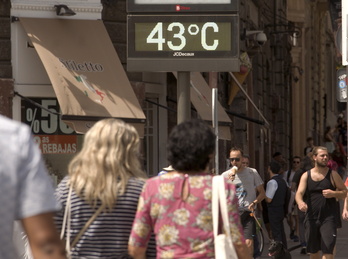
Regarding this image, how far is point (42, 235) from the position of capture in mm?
3777

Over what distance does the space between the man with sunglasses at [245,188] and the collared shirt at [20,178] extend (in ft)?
36.9

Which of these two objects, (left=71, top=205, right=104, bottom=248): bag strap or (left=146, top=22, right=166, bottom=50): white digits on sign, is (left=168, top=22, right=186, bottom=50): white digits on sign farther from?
(left=71, top=205, right=104, bottom=248): bag strap

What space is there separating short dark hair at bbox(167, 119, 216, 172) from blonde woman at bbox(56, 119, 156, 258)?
28 cm

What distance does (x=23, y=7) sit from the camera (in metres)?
17.3

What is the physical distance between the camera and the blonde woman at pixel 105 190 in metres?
6.16

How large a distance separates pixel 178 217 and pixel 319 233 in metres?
8.38

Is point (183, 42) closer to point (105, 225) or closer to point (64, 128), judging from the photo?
point (64, 128)

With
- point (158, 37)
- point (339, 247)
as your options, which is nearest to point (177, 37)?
point (158, 37)

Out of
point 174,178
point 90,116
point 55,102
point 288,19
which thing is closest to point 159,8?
point 90,116

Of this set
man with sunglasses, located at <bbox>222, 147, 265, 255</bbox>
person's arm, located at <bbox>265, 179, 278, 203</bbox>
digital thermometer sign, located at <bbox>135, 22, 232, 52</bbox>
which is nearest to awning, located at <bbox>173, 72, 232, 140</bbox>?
person's arm, located at <bbox>265, 179, 278, 203</bbox>

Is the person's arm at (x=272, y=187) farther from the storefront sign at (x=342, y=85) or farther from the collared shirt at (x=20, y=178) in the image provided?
the collared shirt at (x=20, y=178)

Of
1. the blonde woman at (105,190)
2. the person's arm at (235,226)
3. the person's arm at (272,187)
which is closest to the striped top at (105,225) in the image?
the blonde woman at (105,190)

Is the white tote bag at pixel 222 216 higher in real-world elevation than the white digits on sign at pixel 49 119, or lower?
lower

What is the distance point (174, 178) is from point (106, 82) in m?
11.2
